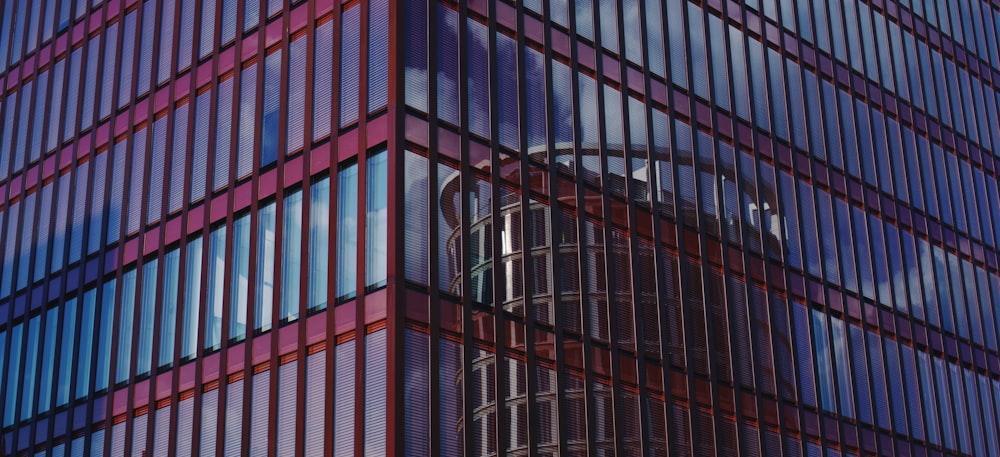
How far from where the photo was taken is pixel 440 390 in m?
33.2

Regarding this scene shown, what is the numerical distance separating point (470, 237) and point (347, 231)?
2.94 m

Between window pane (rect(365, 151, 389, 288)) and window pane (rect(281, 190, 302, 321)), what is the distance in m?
2.40

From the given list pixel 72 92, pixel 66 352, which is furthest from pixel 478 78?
pixel 72 92

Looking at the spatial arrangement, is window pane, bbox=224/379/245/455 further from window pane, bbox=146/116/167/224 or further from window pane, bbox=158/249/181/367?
window pane, bbox=146/116/167/224

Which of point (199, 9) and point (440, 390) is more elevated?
point (199, 9)

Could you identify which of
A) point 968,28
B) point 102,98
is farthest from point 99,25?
point 968,28

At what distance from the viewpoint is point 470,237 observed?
115ft

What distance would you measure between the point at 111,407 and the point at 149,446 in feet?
7.58

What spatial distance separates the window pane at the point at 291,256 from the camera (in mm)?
35594

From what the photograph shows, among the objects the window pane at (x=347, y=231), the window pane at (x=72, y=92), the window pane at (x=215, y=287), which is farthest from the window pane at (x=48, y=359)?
the window pane at (x=347, y=231)

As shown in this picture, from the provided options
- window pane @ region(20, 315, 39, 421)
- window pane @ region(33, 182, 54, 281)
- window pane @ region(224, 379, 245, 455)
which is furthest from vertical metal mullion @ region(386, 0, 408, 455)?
window pane @ region(33, 182, 54, 281)

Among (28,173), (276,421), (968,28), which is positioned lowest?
(276,421)

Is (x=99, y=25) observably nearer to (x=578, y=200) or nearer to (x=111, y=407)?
(x=111, y=407)

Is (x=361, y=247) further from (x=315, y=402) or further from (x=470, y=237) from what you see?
(x=315, y=402)
